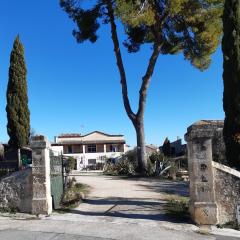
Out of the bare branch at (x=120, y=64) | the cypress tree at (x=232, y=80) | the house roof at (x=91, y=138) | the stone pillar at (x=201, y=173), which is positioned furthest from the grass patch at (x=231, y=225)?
the house roof at (x=91, y=138)

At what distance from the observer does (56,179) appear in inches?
516

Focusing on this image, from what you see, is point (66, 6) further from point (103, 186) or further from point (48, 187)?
point (48, 187)

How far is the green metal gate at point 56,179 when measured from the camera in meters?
12.5

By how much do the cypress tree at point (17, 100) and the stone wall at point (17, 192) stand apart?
1551 cm

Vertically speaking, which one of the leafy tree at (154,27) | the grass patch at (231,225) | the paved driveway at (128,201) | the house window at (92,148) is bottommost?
the grass patch at (231,225)

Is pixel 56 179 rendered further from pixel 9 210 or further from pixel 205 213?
pixel 205 213

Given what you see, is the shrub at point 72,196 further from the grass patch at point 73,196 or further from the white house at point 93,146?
the white house at point 93,146

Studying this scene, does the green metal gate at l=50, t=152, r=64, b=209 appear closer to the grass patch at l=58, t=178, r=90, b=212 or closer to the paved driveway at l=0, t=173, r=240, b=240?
the grass patch at l=58, t=178, r=90, b=212

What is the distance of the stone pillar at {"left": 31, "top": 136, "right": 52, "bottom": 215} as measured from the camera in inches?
457

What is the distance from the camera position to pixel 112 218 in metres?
11.1

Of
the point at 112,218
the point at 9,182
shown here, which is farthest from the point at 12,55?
the point at 112,218

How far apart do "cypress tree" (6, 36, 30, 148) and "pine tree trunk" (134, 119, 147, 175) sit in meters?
7.59

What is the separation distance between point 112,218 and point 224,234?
8.91ft

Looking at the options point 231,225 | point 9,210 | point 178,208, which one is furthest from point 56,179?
point 231,225
